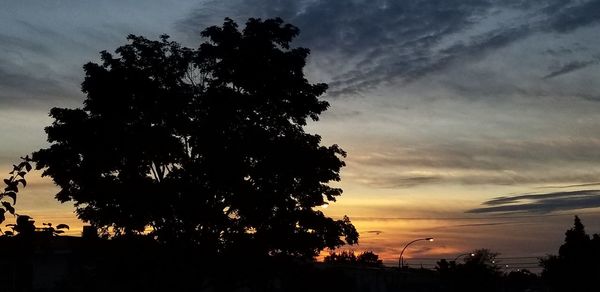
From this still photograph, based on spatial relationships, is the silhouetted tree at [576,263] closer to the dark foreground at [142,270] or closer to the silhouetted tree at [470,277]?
the silhouetted tree at [470,277]

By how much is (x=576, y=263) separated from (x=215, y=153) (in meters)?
65.8

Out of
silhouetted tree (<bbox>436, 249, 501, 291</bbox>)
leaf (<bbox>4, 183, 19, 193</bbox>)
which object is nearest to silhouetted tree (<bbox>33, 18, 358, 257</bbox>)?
leaf (<bbox>4, 183, 19, 193</bbox>)

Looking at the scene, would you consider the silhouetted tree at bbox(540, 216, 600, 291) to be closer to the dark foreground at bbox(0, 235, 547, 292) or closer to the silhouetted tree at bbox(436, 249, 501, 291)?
the silhouetted tree at bbox(436, 249, 501, 291)

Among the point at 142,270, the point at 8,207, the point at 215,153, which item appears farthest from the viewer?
the point at 215,153

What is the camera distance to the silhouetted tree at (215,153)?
30453 mm

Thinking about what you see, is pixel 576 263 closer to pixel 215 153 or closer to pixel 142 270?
pixel 215 153

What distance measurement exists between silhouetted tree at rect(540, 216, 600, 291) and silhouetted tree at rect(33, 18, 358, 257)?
57546 mm

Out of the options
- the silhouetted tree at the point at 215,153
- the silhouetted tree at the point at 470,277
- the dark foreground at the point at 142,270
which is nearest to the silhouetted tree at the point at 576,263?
the silhouetted tree at the point at 470,277

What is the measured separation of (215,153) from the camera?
30.4m

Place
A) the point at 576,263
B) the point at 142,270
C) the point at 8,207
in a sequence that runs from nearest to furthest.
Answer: the point at 8,207, the point at 142,270, the point at 576,263

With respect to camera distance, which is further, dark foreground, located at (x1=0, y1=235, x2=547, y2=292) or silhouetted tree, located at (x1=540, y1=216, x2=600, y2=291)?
silhouetted tree, located at (x1=540, y1=216, x2=600, y2=291)

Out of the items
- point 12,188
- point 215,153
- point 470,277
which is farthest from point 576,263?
point 12,188

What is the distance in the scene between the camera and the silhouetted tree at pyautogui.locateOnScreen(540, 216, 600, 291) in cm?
7900

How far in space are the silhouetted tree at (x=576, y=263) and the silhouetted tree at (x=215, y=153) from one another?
57.5m
